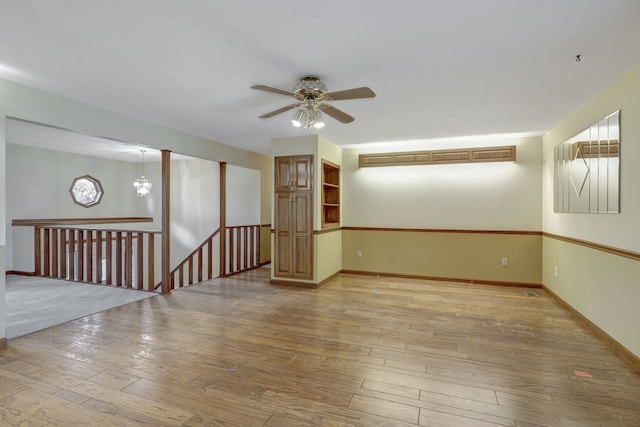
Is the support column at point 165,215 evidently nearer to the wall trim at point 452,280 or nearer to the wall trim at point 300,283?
the wall trim at point 300,283

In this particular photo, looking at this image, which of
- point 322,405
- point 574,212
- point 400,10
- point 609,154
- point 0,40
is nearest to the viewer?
point 400,10

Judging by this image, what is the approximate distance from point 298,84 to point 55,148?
592cm

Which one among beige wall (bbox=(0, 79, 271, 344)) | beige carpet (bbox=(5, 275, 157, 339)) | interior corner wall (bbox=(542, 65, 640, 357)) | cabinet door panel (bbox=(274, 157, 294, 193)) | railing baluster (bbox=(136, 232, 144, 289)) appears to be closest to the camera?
interior corner wall (bbox=(542, 65, 640, 357))

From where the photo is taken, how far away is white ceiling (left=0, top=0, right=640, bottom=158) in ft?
5.98

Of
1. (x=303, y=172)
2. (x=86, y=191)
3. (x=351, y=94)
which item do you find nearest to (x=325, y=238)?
(x=303, y=172)

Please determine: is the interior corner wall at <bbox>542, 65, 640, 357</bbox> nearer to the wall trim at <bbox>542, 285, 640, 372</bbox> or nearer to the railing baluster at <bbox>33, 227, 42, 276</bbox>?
the wall trim at <bbox>542, 285, 640, 372</bbox>

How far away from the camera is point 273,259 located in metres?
5.19

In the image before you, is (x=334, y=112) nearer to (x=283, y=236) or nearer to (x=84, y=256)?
(x=283, y=236)

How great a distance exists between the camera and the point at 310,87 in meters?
2.61

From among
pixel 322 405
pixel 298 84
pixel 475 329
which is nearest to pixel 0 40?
pixel 298 84

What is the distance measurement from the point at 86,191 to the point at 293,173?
16.1 ft

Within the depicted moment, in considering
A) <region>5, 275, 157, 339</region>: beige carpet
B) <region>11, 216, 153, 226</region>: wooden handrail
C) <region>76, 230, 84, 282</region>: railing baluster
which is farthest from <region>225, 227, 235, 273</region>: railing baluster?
<region>11, 216, 153, 226</region>: wooden handrail

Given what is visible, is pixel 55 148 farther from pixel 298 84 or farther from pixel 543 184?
pixel 543 184

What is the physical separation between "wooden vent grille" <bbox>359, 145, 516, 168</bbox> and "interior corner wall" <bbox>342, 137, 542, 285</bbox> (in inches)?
5.7
